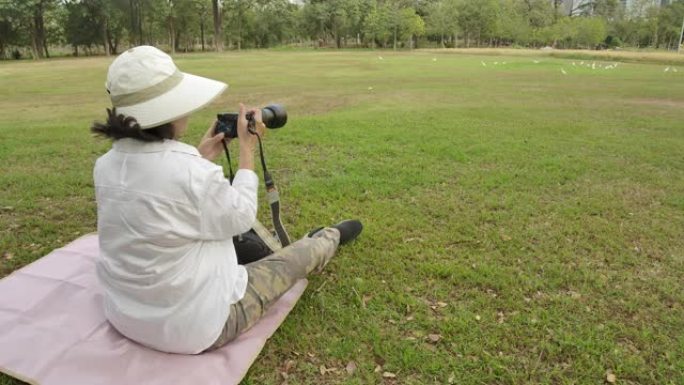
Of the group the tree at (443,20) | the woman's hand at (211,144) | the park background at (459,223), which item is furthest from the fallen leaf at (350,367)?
the tree at (443,20)

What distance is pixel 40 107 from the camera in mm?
11633

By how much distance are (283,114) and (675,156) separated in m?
6.33

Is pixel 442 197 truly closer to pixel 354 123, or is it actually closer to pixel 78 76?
pixel 354 123

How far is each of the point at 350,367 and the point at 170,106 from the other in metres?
1.65

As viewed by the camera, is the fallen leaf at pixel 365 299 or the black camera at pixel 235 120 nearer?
the black camera at pixel 235 120

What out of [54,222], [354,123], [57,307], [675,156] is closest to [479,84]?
[354,123]

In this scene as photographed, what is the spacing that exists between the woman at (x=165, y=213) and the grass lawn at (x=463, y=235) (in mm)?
539

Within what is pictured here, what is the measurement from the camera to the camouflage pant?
2.54m

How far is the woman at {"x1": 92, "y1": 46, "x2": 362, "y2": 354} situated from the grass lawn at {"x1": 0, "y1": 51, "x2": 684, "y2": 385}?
1.77ft

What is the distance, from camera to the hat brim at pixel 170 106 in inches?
78.8

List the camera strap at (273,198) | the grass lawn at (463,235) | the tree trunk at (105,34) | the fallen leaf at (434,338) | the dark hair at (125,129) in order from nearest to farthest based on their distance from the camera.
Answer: the dark hair at (125,129) < the grass lawn at (463,235) < the fallen leaf at (434,338) < the camera strap at (273,198) < the tree trunk at (105,34)

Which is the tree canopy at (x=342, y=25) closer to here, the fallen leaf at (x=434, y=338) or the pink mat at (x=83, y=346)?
the pink mat at (x=83, y=346)

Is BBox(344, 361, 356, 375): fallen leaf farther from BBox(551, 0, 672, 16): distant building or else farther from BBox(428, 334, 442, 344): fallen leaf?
BBox(551, 0, 672, 16): distant building

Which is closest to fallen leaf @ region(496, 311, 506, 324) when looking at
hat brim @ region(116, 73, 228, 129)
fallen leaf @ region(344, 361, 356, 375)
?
fallen leaf @ region(344, 361, 356, 375)
